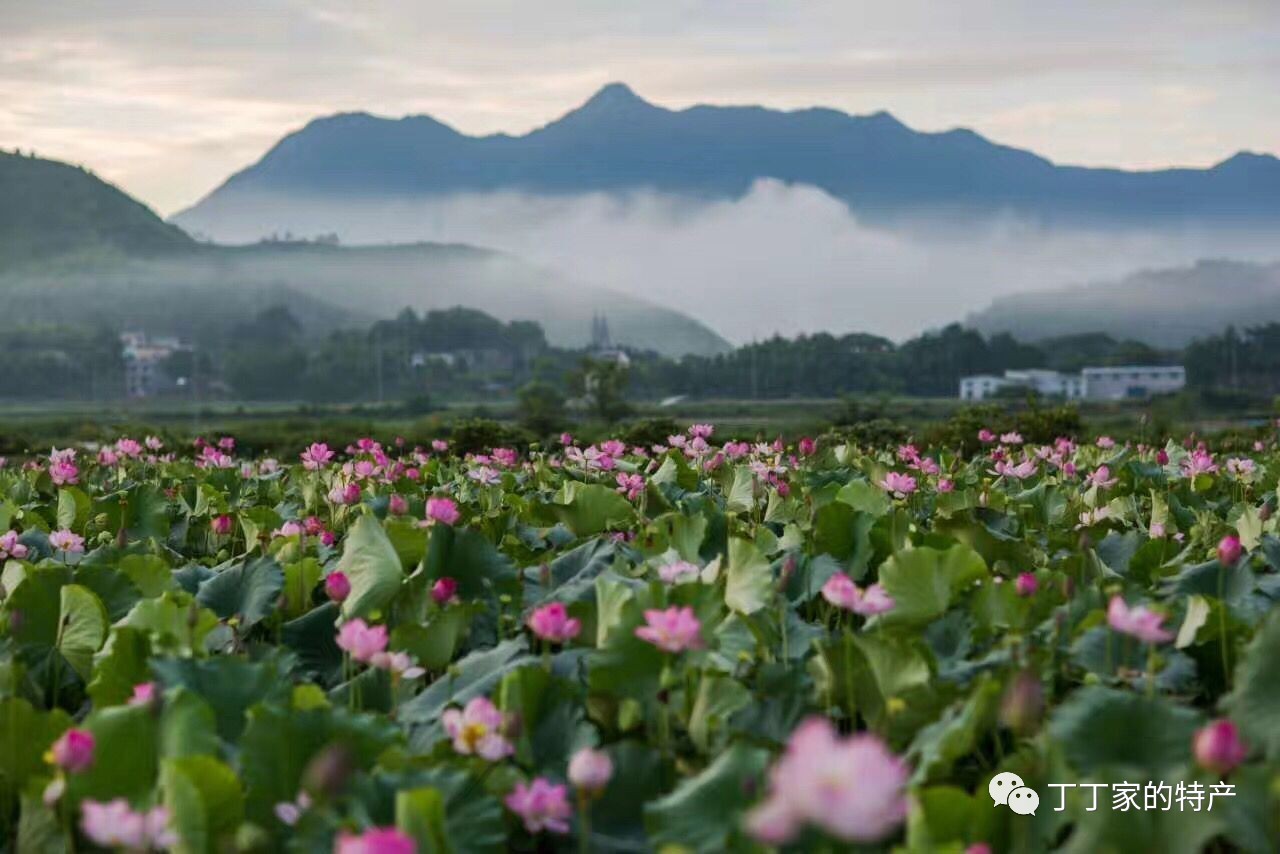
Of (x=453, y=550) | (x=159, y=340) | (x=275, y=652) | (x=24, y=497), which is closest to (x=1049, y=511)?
(x=453, y=550)

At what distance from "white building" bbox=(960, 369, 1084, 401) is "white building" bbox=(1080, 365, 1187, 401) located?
5.38ft

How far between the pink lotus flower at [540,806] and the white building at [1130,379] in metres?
135

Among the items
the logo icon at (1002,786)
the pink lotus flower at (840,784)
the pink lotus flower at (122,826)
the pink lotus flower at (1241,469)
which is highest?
the pink lotus flower at (840,784)

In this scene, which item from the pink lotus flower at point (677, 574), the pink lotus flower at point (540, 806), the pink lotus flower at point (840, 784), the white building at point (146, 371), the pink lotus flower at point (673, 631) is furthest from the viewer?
the white building at point (146, 371)

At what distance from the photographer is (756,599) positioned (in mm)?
2549

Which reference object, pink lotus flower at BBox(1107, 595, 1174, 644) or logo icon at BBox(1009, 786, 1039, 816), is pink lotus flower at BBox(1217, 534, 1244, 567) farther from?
logo icon at BBox(1009, 786, 1039, 816)

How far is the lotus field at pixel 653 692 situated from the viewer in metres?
1.69

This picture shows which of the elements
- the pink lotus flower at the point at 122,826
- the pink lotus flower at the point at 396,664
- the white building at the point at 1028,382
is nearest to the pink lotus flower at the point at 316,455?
the pink lotus flower at the point at 396,664

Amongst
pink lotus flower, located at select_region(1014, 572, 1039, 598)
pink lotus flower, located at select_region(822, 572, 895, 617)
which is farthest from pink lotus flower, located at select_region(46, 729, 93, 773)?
pink lotus flower, located at select_region(1014, 572, 1039, 598)

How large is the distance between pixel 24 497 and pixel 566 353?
161542 mm

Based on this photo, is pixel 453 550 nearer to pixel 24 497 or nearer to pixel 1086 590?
pixel 1086 590

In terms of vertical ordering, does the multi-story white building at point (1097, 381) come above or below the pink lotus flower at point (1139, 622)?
below

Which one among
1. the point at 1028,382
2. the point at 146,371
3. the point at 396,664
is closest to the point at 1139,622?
the point at 396,664

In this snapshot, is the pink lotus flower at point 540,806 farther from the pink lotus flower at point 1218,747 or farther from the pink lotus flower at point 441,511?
the pink lotus flower at point 441,511
